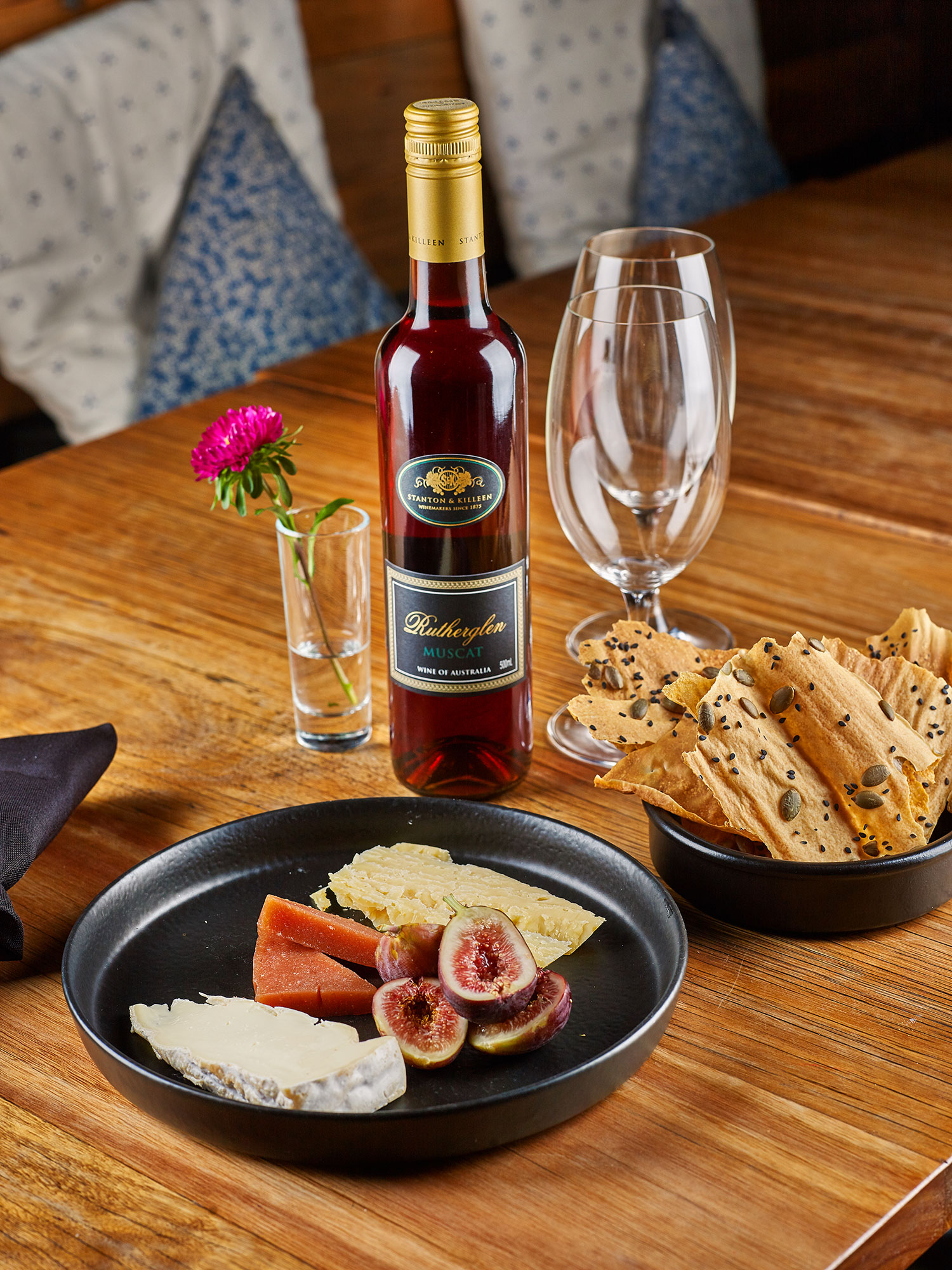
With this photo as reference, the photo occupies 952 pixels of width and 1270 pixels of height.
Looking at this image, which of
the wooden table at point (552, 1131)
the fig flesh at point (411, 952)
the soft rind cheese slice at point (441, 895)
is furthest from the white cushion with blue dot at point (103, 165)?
the fig flesh at point (411, 952)

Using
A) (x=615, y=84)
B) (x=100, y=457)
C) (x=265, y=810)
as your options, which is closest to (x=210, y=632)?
(x=265, y=810)

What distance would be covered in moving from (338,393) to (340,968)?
108cm

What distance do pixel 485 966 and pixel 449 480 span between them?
291 mm

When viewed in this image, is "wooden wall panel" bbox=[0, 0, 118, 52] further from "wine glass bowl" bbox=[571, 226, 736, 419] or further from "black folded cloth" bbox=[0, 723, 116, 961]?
"black folded cloth" bbox=[0, 723, 116, 961]

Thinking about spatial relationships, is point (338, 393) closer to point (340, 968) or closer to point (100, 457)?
point (100, 457)

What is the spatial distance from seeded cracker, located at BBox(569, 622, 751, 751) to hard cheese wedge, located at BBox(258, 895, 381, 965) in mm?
192

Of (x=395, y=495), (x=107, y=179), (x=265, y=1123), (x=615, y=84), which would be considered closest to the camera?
(x=265, y=1123)

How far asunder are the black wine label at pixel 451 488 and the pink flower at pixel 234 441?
125mm

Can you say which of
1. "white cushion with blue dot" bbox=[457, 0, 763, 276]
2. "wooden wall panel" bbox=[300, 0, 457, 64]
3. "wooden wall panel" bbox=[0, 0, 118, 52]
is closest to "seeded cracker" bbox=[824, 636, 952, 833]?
"wooden wall panel" bbox=[0, 0, 118, 52]

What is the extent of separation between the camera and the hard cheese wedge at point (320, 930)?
73 cm

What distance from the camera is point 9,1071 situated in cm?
69

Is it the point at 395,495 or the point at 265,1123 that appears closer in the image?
the point at 265,1123

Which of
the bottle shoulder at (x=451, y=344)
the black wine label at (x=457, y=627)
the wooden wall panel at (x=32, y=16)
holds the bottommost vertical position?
the black wine label at (x=457, y=627)

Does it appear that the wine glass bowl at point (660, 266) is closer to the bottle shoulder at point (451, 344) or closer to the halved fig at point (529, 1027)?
the bottle shoulder at point (451, 344)
